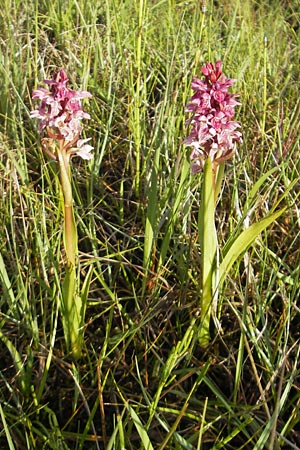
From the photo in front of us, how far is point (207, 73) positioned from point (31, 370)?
0.77 m

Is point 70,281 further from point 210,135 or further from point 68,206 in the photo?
point 210,135

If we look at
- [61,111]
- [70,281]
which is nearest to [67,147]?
[61,111]

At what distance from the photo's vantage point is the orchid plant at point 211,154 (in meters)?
1.16

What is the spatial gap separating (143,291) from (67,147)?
44 centimetres

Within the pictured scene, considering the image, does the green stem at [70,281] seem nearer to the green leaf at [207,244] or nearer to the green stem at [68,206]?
the green stem at [68,206]

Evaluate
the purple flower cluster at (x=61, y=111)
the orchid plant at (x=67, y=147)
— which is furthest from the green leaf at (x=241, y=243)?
the purple flower cluster at (x=61, y=111)

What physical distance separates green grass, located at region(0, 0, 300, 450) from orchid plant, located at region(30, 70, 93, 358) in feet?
0.15

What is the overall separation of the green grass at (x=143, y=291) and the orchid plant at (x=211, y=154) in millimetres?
76

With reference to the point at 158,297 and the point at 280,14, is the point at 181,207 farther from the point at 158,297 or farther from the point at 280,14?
the point at 280,14

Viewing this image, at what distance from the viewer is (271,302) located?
141 centimetres

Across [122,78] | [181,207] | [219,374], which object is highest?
[122,78]

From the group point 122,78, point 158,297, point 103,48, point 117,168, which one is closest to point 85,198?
point 117,168

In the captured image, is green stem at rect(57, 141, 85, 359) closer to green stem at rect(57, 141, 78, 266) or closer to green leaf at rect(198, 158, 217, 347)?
green stem at rect(57, 141, 78, 266)

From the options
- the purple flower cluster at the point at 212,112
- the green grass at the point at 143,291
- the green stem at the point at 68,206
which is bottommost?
the green grass at the point at 143,291
